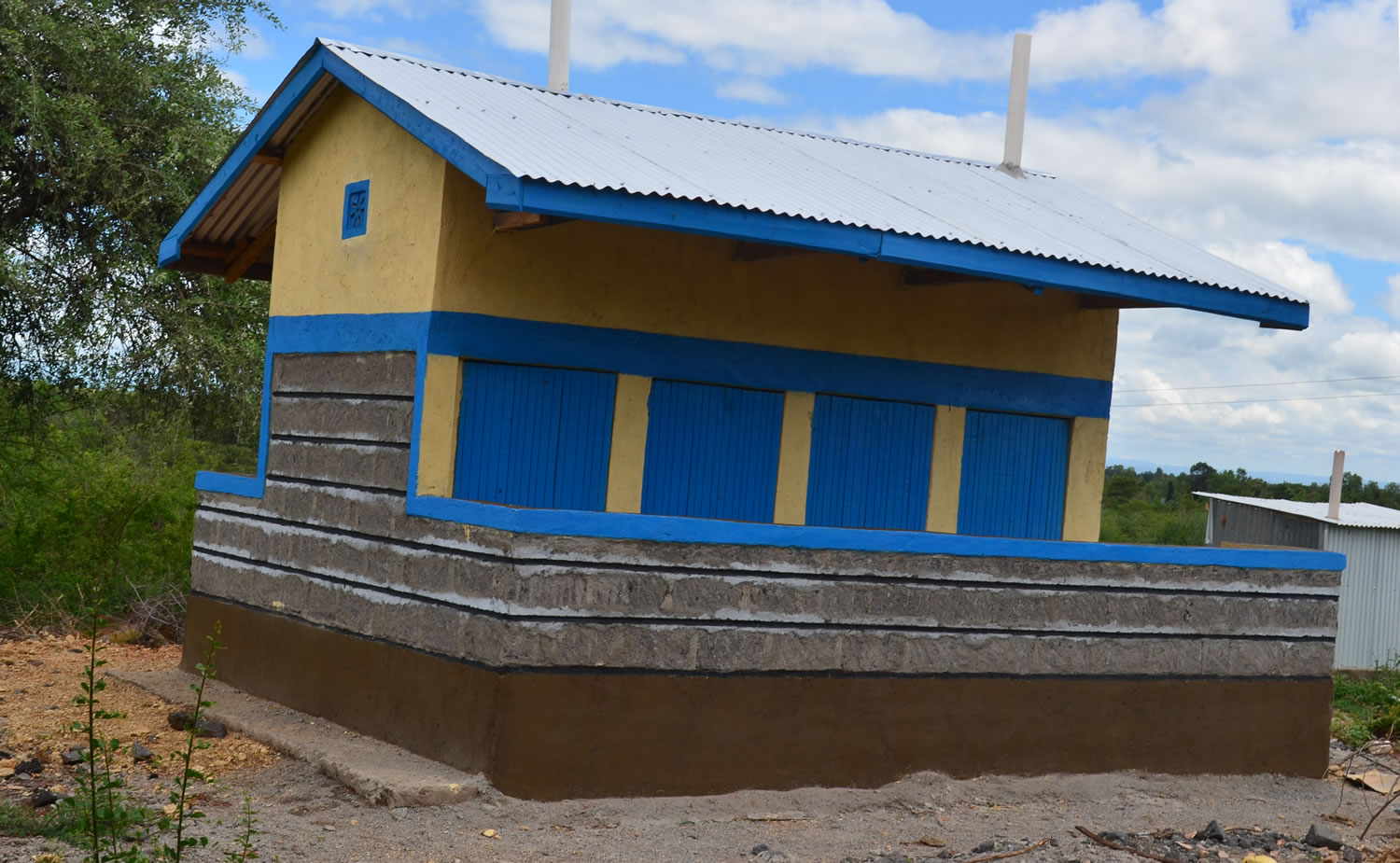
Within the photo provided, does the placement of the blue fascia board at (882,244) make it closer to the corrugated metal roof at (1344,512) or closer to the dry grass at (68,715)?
the dry grass at (68,715)

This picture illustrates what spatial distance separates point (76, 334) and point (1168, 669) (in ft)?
37.0

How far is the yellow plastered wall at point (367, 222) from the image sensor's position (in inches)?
341

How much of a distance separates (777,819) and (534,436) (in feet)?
9.17

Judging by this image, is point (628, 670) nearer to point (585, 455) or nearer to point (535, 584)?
point (535, 584)

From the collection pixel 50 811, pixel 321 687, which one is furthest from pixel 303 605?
pixel 50 811

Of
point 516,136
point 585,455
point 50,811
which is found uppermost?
point 516,136

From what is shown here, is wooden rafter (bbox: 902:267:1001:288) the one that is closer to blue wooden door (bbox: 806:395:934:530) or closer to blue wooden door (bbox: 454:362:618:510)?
blue wooden door (bbox: 806:395:934:530)

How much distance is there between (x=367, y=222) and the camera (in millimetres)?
9391

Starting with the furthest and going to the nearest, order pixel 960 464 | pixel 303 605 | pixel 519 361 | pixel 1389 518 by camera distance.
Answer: pixel 1389 518 → pixel 960 464 → pixel 303 605 → pixel 519 361

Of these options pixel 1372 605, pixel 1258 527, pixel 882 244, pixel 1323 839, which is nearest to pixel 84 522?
pixel 882 244

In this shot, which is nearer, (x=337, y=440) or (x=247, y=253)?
(x=337, y=440)

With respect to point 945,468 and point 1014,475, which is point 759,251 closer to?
point 945,468

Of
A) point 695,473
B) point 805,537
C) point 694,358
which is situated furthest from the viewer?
point 695,473

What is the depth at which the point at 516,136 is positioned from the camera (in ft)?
27.3
